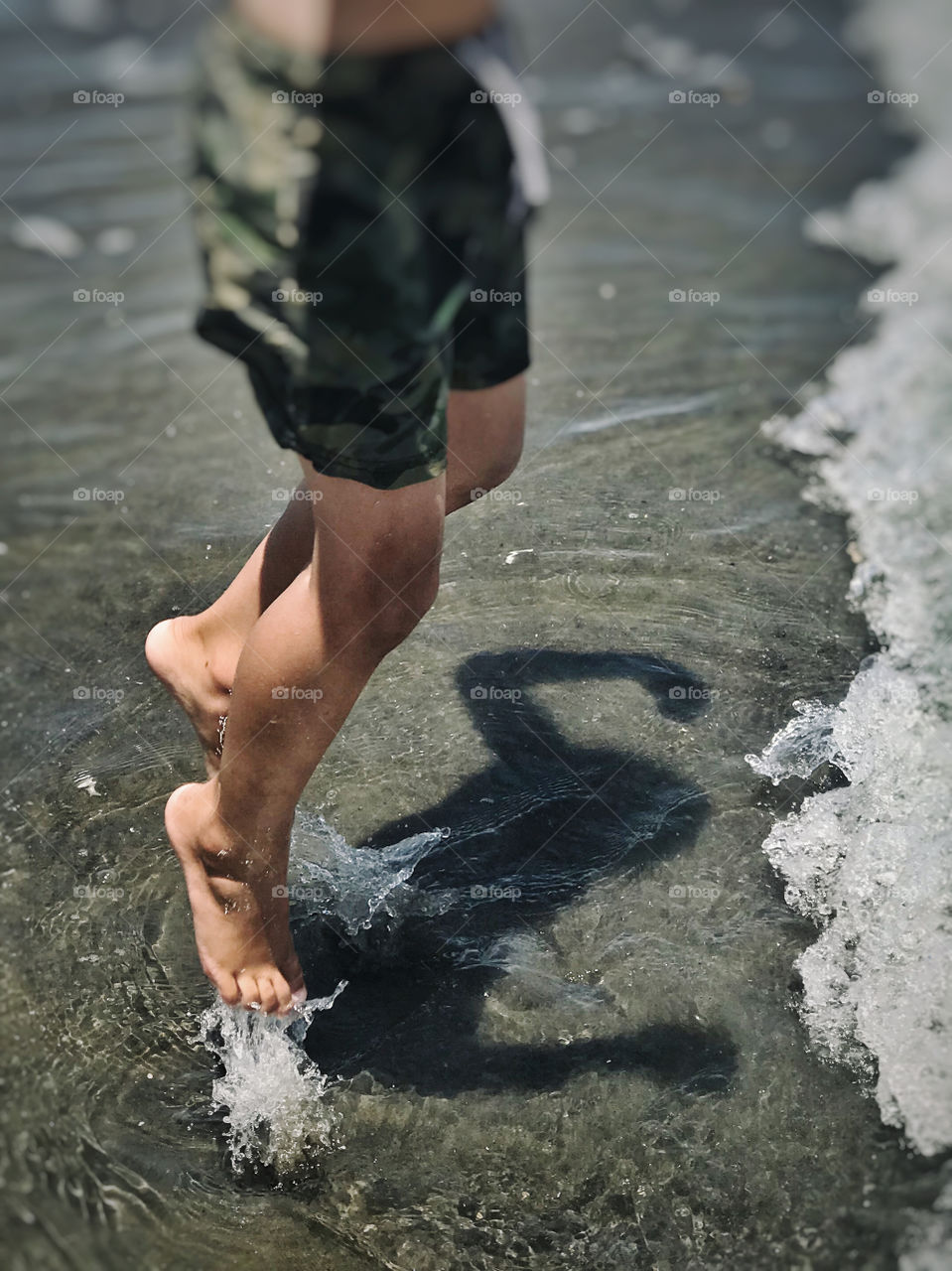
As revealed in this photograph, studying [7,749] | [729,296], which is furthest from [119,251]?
[7,749]

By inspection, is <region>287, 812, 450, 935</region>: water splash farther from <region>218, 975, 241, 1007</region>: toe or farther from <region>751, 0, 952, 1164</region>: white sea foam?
<region>751, 0, 952, 1164</region>: white sea foam

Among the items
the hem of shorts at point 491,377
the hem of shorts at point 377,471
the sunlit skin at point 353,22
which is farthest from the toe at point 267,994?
the sunlit skin at point 353,22

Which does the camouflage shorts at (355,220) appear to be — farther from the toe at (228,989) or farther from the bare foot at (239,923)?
the toe at (228,989)

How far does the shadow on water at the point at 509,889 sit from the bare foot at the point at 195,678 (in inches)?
11.6

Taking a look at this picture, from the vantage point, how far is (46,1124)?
1541 mm

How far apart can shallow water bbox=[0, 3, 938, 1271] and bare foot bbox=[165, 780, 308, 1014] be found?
0.25 feet

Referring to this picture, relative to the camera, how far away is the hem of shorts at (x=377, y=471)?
141 cm

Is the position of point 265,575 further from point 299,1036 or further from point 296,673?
point 299,1036

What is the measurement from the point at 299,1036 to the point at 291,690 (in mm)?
500

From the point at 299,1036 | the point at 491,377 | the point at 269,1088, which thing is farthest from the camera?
the point at 299,1036

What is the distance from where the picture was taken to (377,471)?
1424mm

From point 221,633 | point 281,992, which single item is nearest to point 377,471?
point 221,633

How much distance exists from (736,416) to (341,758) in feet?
5.06

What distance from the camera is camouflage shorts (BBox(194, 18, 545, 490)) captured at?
1224mm
